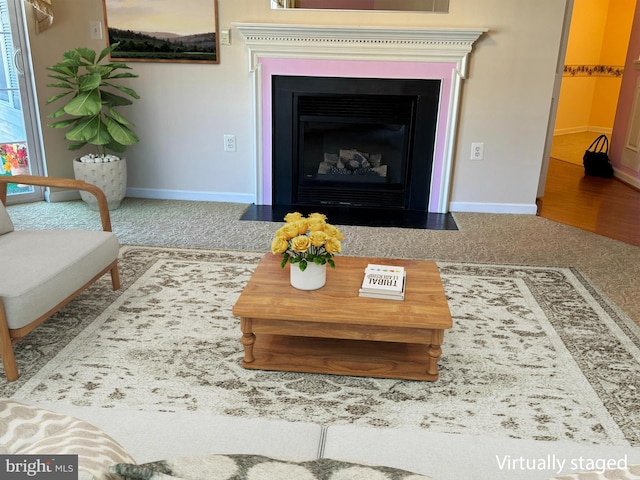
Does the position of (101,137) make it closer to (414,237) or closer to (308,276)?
(414,237)

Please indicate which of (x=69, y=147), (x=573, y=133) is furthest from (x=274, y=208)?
(x=573, y=133)

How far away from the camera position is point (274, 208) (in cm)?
456

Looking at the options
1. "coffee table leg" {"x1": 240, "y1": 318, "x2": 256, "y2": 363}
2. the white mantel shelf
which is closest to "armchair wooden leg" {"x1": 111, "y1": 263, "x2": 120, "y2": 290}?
"coffee table leg" {"x1": 240, "y1": 318, "x2": 256, "y2": 363}

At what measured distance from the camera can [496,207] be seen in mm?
4547

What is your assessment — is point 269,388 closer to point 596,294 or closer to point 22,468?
point 22,468

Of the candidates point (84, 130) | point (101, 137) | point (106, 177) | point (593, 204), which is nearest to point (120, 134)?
point (101, 137)

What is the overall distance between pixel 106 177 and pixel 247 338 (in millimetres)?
2614

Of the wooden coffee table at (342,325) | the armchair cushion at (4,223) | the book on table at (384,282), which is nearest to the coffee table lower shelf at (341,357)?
the wooden coffee table at (342,325)

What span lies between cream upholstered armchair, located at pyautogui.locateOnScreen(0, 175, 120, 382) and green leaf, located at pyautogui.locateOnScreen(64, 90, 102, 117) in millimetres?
1225

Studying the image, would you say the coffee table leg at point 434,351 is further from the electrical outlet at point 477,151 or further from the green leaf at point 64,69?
the green leaf at point 64,69

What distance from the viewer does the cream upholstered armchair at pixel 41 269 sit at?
82.7 inches

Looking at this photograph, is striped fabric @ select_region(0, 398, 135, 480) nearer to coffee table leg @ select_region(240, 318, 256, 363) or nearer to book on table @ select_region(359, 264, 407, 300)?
coffee table leg @ select_region(240, 318, 256, 363)

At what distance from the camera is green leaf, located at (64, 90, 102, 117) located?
3922mm

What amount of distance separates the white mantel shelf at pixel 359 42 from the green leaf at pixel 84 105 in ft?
3.86
